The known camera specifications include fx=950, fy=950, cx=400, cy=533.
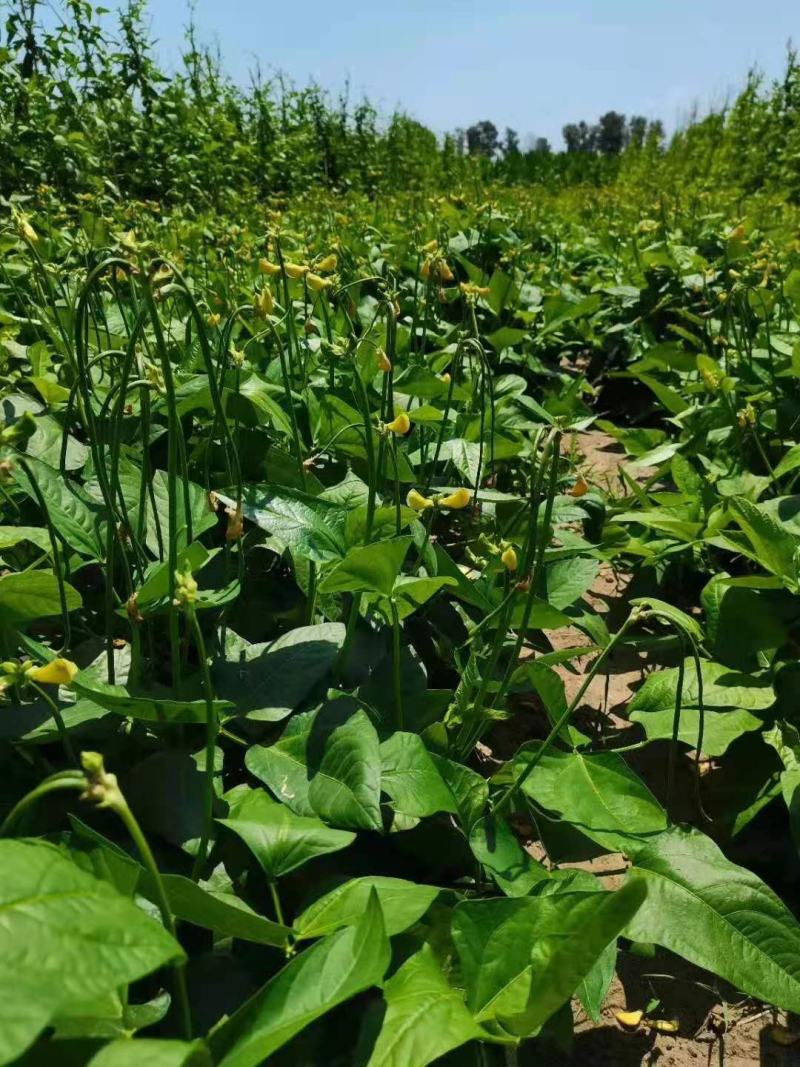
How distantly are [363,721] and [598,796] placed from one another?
36 centimetres

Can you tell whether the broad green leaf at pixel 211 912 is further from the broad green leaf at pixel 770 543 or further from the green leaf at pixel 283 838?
the broad green leaf at pixel 770 543

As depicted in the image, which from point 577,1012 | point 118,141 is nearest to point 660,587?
point 577,1012

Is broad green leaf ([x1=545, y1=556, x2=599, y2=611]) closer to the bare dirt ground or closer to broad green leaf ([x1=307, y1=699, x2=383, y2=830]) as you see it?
the bare dirt ground

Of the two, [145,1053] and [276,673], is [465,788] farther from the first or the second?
Answer: [145,1053]

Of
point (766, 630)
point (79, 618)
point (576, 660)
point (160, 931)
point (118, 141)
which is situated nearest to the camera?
point (160, 931)

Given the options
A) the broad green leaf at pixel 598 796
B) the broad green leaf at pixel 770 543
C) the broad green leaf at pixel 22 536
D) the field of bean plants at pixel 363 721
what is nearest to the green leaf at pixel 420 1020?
the field of bean plants at pixel 363 721

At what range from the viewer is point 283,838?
1107 millimetres

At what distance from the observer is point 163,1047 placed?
74 cm

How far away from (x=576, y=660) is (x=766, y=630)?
0.57 metres

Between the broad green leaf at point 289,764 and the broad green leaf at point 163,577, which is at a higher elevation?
the broad green leaf at point 163,577

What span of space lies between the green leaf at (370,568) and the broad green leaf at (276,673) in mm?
146

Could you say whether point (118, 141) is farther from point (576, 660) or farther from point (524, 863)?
point (524, 863)

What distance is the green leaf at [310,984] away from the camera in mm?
854

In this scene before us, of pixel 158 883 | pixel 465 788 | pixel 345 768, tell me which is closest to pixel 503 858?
pixel 465 788
